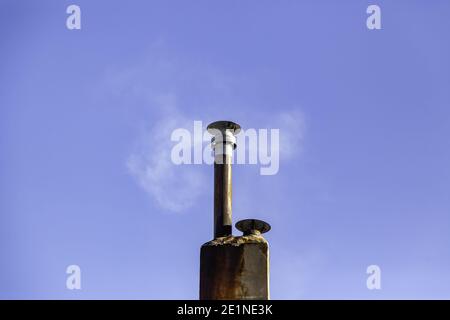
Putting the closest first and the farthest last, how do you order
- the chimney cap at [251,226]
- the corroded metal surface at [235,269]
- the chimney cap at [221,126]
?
the corroded metal surface at [235,269] → the chimney cap at [251,226] → the chimney cap at [221,126]

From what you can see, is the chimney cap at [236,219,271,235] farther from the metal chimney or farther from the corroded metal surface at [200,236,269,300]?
the corroded metal surface at [200,236,269,300]

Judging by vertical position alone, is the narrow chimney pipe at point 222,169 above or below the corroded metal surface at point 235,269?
above

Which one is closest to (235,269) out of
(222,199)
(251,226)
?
(251,226)

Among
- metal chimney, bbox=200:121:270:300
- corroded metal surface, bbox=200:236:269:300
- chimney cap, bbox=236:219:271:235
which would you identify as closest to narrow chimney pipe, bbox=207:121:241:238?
metal chimney, bbox=200:121:270:300

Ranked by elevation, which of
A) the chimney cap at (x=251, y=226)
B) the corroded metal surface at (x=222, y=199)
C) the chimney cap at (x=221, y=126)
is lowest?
the chimney cap at (x=251, y=226)

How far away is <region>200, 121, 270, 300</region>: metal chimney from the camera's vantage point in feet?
21.9

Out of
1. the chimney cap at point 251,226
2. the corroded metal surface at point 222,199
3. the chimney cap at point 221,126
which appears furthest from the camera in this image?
the chimney cap at point 221,126

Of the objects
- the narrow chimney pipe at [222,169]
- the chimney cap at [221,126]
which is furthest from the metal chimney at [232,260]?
the chimney cap at [221,126]

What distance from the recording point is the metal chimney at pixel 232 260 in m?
6.67

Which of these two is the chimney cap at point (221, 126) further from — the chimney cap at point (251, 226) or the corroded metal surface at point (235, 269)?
the corroded metal surface at point (235, 269)
